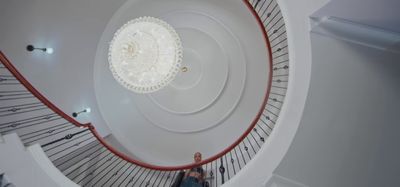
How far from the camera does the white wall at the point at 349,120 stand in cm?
264

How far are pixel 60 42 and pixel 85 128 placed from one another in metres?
1.93

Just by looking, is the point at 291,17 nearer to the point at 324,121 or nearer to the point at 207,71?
the point at 324,121

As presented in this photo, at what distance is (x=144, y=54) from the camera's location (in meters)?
3.81

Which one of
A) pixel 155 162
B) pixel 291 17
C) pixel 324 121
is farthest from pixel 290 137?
pixel 155 162

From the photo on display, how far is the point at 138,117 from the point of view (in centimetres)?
636

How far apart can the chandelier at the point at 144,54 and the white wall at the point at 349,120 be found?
2246 mm

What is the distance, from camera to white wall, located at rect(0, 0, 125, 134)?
392 cm

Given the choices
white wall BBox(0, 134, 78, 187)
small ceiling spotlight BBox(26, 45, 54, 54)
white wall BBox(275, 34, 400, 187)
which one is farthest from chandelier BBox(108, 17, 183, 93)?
white wall BBox(275, 34, 400, 187)

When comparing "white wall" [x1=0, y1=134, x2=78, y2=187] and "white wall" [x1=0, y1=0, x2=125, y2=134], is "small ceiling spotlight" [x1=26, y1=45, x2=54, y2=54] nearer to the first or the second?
"white wall" [x1=0, y1=0, x2=125, y2=134]

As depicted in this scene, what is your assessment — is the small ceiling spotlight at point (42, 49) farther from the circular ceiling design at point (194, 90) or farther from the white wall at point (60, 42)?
the circular ceiling design at point (194, 90)

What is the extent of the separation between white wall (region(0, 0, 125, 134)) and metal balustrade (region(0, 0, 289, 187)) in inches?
13.7

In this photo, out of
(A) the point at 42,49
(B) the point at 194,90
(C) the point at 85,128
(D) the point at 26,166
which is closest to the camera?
(D) the point at 26,166

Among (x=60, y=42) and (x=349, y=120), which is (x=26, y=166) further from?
(x=349, y=120)

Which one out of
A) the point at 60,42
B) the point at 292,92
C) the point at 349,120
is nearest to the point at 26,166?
the point at 60,42
